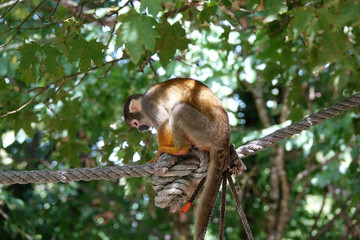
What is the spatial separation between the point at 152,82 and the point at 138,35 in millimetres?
4025

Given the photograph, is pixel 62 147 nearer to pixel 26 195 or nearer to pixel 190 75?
pixel 190 75

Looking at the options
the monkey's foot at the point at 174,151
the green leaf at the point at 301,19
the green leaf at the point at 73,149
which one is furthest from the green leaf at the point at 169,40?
the green leaf at the point at 73,149

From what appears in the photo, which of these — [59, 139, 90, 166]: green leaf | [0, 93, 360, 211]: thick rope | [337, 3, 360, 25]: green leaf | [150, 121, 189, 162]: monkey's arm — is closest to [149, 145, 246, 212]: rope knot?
[0, 93, 360, 211]: thick rope

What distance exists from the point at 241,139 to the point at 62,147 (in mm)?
1804

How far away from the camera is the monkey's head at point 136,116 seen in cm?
362

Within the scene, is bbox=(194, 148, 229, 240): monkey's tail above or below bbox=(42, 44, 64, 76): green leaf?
below

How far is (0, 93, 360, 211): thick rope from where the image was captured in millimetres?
2518

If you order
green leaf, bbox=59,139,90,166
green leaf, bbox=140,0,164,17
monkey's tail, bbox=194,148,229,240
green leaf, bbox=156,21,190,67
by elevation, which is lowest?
green leaf, bbox=59,139,90,166

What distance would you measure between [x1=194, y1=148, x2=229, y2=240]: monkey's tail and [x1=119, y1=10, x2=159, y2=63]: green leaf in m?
1.01

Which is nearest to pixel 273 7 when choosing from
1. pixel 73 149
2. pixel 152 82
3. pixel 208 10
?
pixel 208 10

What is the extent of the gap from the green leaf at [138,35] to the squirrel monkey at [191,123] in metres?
1.02

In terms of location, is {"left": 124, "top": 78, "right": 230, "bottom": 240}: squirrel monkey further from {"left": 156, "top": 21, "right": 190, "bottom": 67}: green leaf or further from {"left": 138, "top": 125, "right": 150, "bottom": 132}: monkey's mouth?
{"left": 156, "top": 21, "right": 190, "bottom": 67}: green leaf

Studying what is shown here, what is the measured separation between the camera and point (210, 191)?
2.61 meters

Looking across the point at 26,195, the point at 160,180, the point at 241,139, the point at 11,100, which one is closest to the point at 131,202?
the point at 26,195
